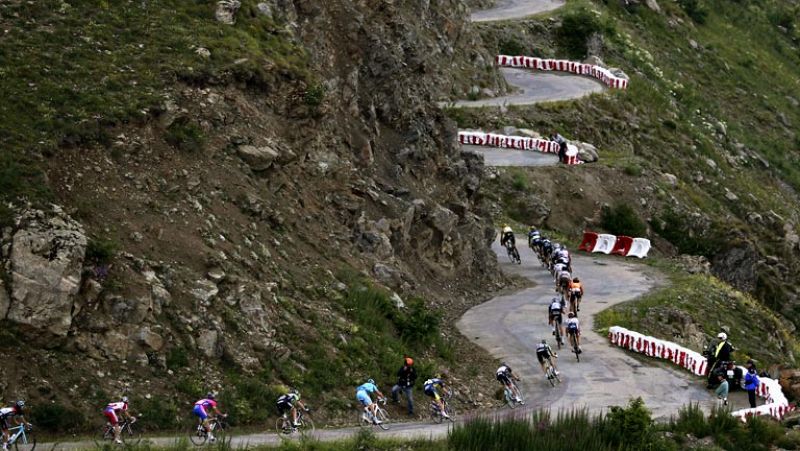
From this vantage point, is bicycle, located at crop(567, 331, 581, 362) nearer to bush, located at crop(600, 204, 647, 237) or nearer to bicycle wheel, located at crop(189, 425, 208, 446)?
bicycle wheel, located at crop(189, 425, 208, 446)

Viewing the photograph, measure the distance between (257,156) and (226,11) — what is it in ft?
18.8

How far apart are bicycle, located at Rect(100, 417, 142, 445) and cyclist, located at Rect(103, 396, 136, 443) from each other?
0.25 feet

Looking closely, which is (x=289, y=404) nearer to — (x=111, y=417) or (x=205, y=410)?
(x=205, y=410)

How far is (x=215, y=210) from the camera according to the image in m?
31.9

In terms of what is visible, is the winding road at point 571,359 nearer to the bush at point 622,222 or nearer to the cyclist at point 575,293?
the cyclist at point 575,293

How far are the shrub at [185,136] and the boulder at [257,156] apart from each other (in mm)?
1437

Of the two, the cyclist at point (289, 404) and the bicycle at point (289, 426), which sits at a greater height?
the cyclist at point (289, 404)

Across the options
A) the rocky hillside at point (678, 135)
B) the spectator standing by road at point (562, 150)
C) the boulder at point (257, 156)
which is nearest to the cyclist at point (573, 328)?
the boulder at point (257, 156)

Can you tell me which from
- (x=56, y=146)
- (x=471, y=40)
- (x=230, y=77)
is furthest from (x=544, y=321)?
(x=471, y=40)

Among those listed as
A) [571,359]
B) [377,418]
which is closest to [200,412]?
[377,418]

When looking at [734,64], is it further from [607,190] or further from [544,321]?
[544,321]

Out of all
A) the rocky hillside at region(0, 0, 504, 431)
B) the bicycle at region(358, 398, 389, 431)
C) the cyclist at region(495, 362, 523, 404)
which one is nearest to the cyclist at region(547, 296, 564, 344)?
the rocky hillside at region(0, 0, 504, 431)

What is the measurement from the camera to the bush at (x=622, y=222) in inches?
2336

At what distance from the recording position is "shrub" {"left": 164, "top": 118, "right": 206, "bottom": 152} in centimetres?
3241
